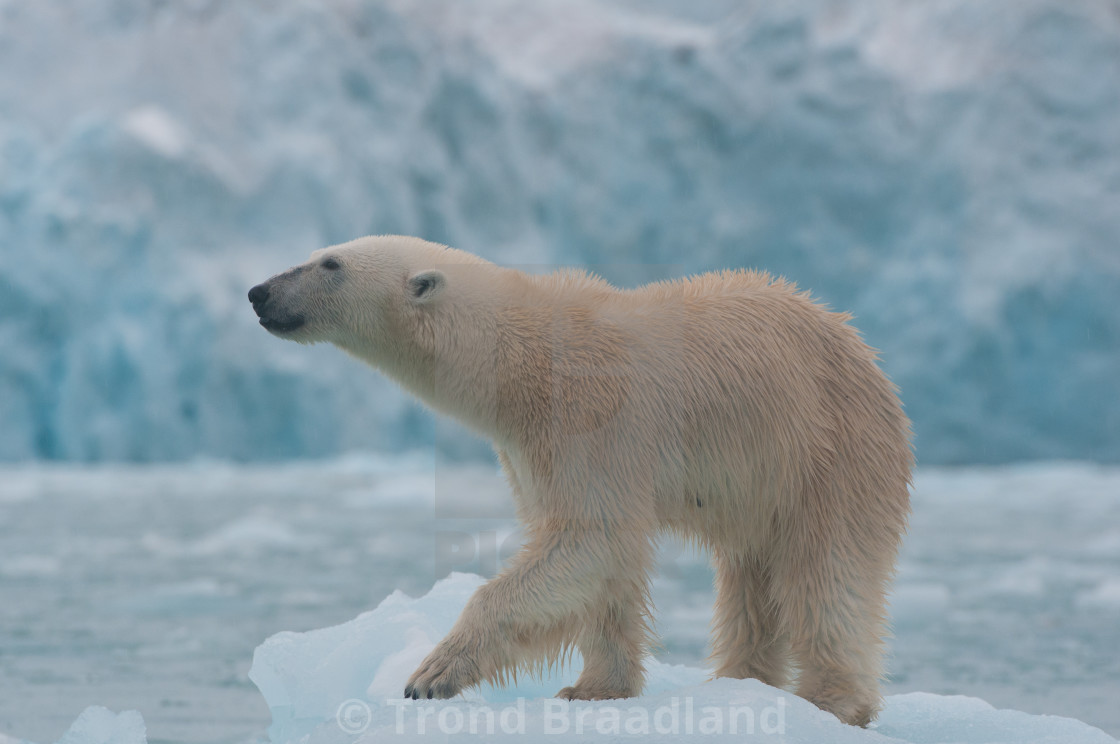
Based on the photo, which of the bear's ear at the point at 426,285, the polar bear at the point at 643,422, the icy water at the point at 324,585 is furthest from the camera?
the icy water at the point at 324,585

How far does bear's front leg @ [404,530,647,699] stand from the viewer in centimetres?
226

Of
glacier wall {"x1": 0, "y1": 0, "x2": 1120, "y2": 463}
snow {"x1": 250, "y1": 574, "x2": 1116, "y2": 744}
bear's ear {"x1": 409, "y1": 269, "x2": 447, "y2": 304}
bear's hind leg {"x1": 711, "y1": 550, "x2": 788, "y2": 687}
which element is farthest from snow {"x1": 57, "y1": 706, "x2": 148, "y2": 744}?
glacier wall {"x1": 0, "y1": 0, "x2": 1120, "y2": 463}

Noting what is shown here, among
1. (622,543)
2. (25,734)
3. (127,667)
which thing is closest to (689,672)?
(622,543)

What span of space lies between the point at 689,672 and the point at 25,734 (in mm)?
2113

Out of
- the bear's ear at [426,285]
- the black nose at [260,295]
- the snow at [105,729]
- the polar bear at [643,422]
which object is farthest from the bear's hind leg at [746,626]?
the snow at [105,729]

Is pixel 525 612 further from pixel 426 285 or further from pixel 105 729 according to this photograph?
pixel 105 729

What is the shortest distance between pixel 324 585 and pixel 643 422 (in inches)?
196

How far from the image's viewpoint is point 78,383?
14.5m

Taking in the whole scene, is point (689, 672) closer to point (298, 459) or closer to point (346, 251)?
point (346, 251)

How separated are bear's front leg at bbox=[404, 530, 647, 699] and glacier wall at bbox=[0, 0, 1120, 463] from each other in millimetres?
12423

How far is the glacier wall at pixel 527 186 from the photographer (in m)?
14.5

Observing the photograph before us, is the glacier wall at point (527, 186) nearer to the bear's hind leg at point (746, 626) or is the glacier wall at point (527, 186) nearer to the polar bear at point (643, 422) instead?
the bear's hind leg at point (746, 626)

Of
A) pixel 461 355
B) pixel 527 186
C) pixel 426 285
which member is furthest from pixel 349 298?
pixel 527 186

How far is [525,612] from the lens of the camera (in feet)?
7.43
